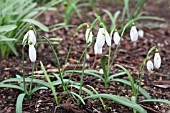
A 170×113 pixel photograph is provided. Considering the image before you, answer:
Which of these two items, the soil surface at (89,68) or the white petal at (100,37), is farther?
the soil surface at (89,68)

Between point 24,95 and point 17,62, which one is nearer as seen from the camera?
point 24,95

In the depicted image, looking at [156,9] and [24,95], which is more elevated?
[156,9]

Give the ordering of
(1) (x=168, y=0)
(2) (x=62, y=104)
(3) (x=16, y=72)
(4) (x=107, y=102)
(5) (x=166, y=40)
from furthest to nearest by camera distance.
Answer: (1) (x=168, y=0)
(5) (x=166, y=40)
(3) (x=16, y=72)
(4) (x=107, y=102)
(2) (x=62, y=104)

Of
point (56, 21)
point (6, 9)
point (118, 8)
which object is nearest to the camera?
point (6, 9)

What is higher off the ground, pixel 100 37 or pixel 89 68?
pixel 100 37

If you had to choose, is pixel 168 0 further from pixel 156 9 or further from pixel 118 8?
pixel 118 8

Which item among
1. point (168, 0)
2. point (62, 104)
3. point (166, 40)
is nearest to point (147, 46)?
point (166, 40)

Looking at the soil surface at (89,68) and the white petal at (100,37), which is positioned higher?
the white petal at (100,37)

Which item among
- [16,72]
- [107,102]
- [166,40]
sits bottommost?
[107,102]

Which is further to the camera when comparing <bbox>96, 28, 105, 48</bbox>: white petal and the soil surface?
the soil surface

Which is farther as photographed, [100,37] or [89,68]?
[89,68]

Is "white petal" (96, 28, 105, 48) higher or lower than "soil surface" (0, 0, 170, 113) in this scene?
higher
